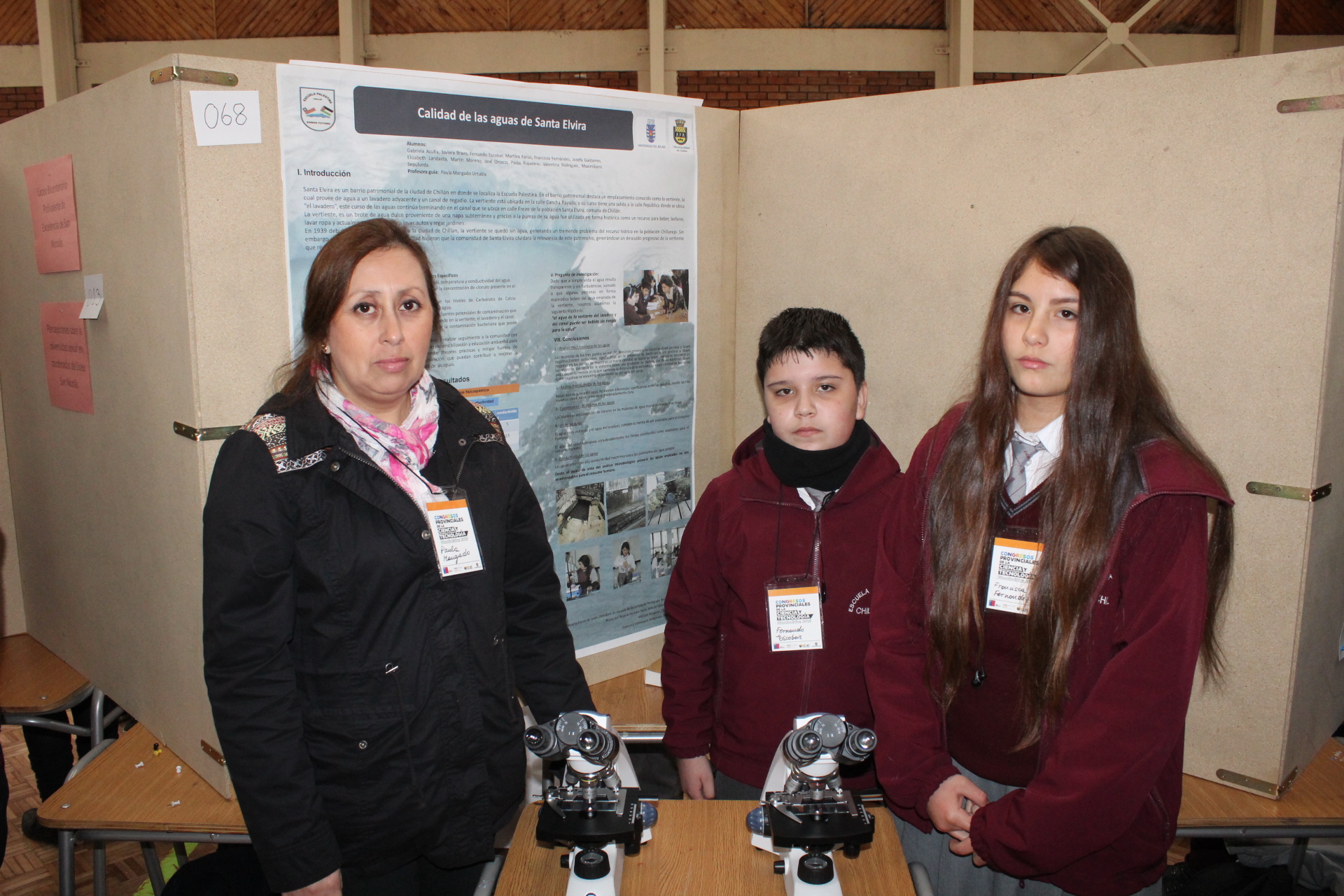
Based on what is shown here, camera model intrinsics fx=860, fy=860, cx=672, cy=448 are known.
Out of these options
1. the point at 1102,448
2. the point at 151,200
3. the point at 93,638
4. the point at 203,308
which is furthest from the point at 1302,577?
the point at 93,638

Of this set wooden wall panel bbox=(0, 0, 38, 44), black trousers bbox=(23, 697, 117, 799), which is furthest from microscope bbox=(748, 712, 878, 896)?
wooden wall panel bbox=(0, 0, 38, 44)

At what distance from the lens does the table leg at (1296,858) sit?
2160 mm

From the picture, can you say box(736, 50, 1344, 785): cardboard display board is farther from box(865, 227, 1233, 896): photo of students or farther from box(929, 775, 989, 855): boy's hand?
box(929, 775, 989, 855): boy's hand

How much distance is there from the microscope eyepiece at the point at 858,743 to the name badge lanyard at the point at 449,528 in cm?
66

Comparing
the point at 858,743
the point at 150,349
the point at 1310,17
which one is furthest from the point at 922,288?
the point at 1310,17

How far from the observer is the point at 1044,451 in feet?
4.75

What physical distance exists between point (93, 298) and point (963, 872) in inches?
82.2

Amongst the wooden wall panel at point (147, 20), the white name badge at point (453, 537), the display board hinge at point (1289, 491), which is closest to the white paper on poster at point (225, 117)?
the white name badge at point (453, 537)

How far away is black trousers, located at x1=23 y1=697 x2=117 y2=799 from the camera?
99.4 inches

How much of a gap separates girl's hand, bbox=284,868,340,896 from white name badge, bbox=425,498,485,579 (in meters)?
0.51

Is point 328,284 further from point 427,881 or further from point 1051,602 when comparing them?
point 1051,602

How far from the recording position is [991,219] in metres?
1.93

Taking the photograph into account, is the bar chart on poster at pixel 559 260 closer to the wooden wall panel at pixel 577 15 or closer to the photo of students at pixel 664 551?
the photo of students at pixel 664 551

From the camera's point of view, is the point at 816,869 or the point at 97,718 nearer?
the point at 816,869
